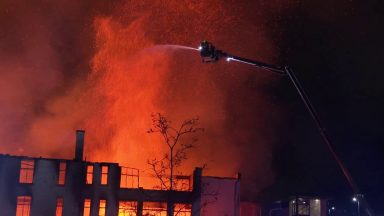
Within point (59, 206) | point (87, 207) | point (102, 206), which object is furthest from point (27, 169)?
point (102, 206)

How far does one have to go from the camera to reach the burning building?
37781mm

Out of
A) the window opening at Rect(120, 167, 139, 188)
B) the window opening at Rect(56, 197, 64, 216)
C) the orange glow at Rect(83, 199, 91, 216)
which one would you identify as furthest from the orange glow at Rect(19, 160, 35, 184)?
the window opening at Rect(120, 167, 139, 188)

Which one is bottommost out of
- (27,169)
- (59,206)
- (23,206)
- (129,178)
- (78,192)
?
(23,206)

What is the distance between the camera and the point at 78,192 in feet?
127

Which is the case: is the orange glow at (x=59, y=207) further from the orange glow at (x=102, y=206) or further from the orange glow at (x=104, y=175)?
the orange glow at (x=104, y=175)

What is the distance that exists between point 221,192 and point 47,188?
45.5 feet

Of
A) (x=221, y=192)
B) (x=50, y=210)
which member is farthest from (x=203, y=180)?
(x=50, y=210)

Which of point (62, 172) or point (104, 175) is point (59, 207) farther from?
point (104, 175)

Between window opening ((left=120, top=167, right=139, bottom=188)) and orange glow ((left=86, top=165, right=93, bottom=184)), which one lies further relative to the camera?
window opening ((left=120, top=167, right=139, bottom=188))

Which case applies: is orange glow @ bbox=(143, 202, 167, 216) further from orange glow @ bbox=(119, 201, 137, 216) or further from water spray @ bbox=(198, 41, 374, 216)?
water spray @ bbox=(198, 41, 374, 216)

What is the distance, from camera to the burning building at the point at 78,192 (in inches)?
1487

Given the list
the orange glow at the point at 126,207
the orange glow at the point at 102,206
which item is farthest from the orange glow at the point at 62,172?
the orange glow at the point at 126,207

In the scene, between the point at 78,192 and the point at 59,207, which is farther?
the point at 78,192

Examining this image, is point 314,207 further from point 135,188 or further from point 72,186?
point 72,186
